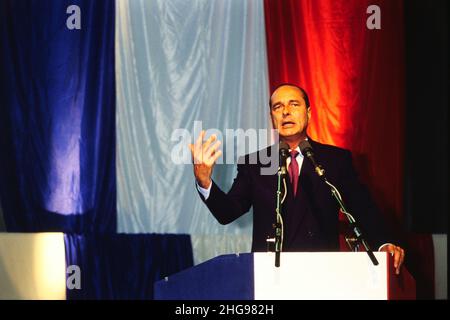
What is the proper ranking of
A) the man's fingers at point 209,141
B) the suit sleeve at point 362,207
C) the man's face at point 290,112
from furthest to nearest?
the man's face at point 290,112 → the suit sleeve at point 362,207 → the man's fingers at point 209,141

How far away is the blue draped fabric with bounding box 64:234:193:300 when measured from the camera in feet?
17.4

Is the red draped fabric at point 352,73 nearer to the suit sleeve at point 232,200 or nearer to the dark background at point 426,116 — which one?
the dark background at point 426,116

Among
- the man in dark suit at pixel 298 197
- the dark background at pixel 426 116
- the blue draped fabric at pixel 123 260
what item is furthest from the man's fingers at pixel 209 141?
the dark background at pixel 426 116

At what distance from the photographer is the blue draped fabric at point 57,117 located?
17.7 ft

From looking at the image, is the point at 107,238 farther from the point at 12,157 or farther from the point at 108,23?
the point at 108,23

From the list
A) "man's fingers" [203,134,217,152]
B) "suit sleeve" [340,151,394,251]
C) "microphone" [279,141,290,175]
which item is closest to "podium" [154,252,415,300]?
"microphone" [279,141,290,175]

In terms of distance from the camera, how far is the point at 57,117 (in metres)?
5.47

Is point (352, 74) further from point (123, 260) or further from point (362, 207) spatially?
point (123, 260)

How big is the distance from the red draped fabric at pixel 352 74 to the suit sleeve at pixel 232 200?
1.37 m

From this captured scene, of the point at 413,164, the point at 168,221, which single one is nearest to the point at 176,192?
the point at 168,221

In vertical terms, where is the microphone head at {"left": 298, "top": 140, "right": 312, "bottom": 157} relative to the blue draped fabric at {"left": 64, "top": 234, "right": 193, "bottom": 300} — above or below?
above

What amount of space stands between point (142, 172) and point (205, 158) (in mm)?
2185

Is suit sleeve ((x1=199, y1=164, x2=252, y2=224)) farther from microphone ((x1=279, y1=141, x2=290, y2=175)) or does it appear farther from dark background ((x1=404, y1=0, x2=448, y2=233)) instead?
dark background ((x1=404, y1=0, x2=448, y2=233))

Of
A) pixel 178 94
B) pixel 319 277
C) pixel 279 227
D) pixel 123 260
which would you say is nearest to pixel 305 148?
pixel 279 227
